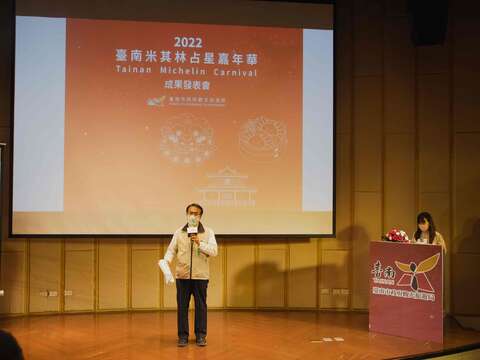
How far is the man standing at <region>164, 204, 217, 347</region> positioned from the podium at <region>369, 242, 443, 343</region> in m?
1.68

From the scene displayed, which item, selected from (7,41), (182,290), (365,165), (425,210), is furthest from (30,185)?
(425,210)

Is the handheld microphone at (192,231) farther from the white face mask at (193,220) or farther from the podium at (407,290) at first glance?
the podium at (407,290)

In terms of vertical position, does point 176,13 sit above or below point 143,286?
above

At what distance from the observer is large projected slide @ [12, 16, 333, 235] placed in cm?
586

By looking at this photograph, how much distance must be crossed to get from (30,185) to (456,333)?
4.69m

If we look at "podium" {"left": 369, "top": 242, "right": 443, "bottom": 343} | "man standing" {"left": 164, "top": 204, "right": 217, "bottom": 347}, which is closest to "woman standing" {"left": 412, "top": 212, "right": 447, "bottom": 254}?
"podium" {"left": 369, "top": 242, "right": 443, "bottom": 343}

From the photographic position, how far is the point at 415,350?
15.0ft

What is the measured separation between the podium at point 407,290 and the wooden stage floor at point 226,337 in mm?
125

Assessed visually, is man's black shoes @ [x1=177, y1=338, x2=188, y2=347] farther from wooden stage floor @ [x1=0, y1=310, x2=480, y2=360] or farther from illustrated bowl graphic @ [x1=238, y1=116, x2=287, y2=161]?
illustrated bowl graphic @ [x1=238, y1=116, x2=287, y2=161]

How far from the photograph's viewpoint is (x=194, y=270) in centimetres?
460

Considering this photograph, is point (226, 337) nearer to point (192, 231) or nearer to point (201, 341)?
point (201, 341)

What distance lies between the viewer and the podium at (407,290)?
4.78 metres

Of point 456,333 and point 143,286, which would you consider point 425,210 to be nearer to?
point 456,333

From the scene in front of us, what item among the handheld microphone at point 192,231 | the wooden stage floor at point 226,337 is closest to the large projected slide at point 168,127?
the wooden stage floor at point 226,337
